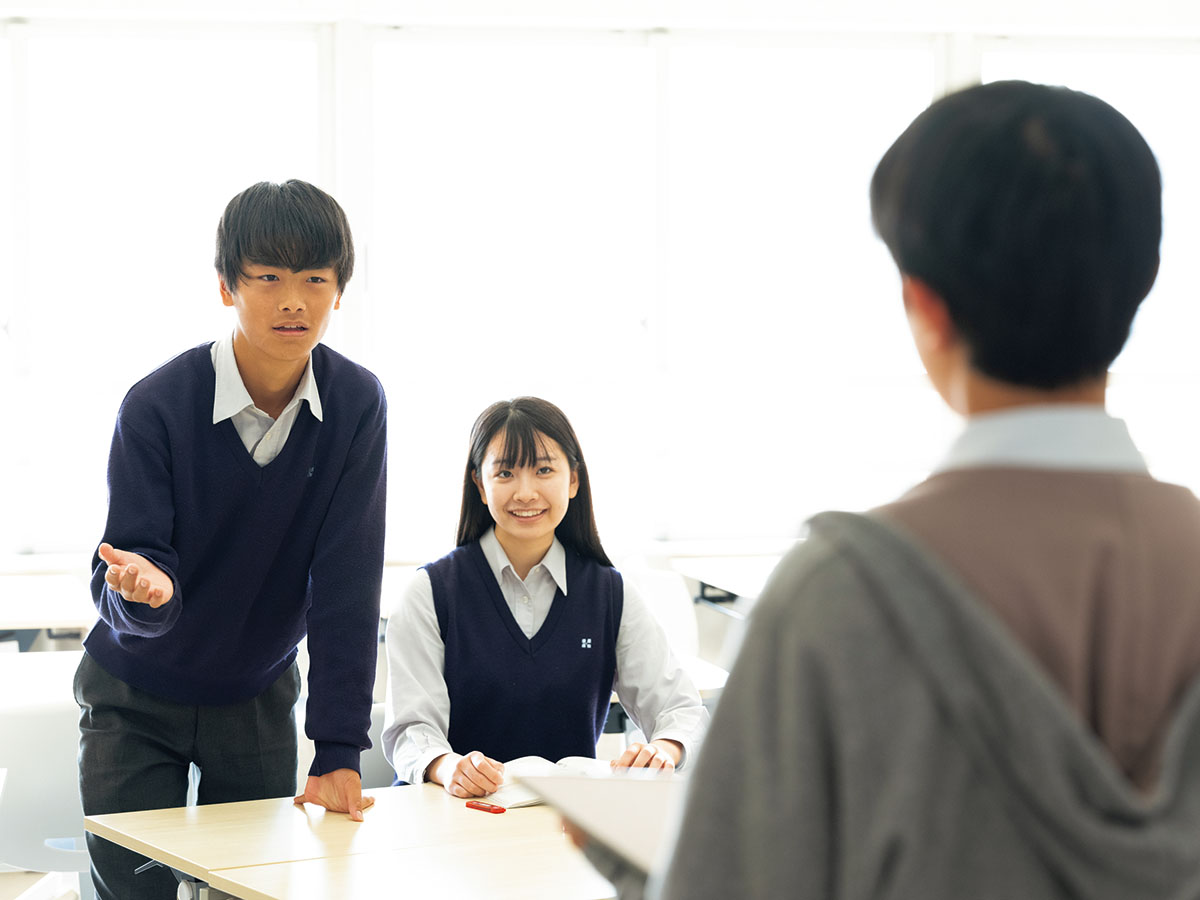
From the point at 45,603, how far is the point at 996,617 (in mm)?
3409

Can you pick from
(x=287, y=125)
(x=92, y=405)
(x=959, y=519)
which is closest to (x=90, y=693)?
(x=959, y=519)

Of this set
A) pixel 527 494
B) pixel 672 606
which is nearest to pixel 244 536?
pixel 527 494

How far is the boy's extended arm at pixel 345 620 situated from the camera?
1.74m

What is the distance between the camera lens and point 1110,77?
4.84 metres

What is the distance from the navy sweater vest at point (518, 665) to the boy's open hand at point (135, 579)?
723mm

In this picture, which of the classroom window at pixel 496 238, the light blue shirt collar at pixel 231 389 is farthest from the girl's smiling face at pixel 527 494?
the classroom window at pixel 496 238

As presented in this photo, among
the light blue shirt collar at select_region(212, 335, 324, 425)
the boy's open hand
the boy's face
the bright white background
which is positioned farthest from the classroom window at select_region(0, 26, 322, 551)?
the boy's open hand

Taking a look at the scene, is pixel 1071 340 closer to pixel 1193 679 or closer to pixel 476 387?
pixel 1193 679

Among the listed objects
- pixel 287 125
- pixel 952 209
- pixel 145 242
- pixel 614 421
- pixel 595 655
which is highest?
pixel 287 125

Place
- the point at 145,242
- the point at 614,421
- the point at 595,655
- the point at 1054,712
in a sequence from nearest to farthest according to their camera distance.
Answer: the point at 1054,712
the point at 595,655
the point at 145,242
the point at 614,421

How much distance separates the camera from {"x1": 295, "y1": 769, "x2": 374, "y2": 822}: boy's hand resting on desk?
169 cm

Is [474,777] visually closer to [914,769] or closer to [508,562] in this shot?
[508,562]

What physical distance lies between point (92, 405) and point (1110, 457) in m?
4.20

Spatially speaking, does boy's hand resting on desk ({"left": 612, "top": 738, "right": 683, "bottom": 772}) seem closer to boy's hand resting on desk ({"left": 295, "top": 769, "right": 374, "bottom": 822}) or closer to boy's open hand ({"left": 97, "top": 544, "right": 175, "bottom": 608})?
boy's hand resting on desk ({"left": 295, "top": 769, "right": 374, "bottom": 822})
